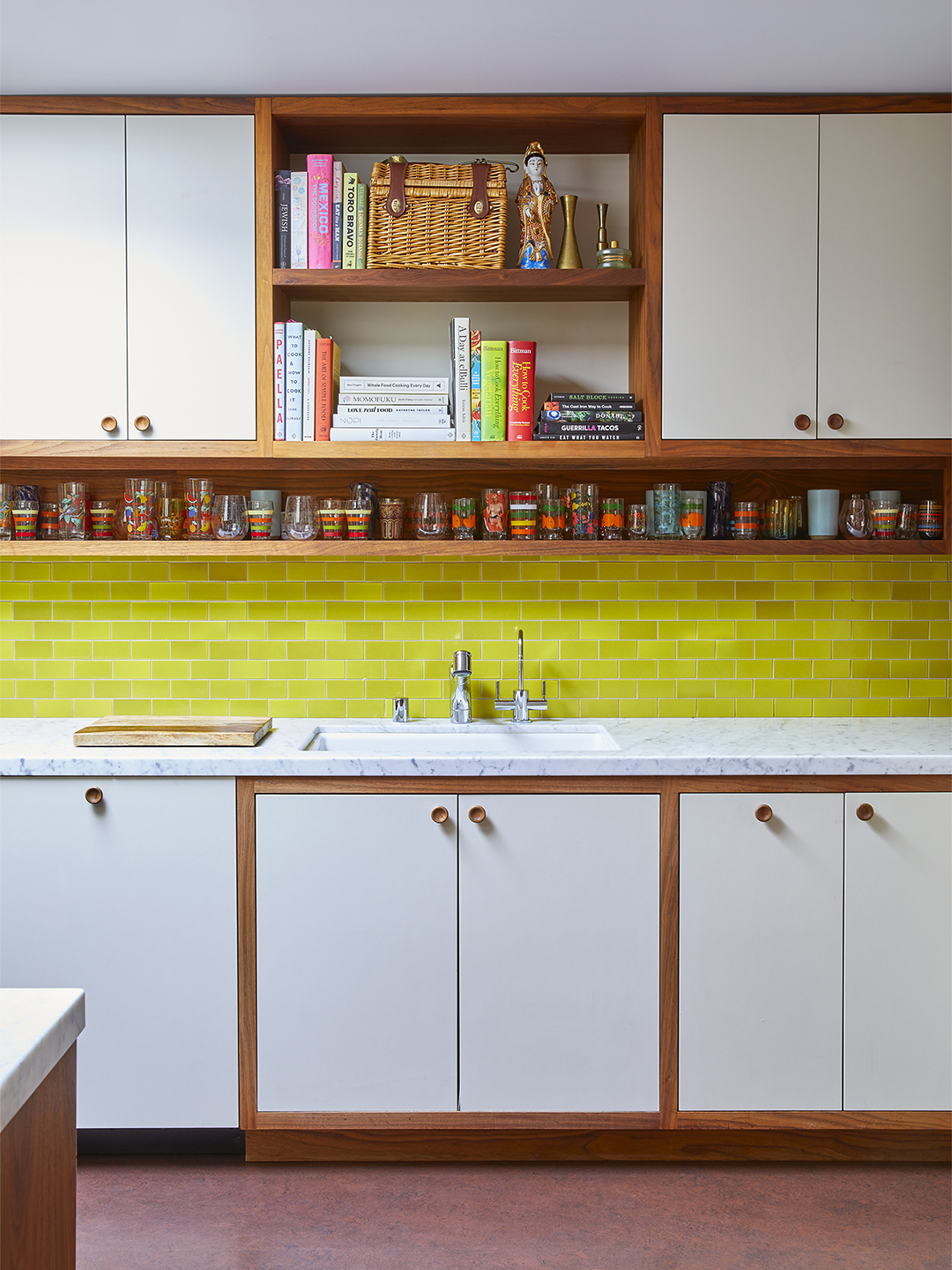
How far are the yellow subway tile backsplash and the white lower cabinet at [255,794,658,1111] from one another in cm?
58

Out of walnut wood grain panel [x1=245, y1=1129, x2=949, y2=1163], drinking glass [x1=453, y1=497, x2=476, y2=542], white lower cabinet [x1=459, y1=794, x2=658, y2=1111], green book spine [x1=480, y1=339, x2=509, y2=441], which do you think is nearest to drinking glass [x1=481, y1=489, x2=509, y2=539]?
drinking glass [x1=453, y1=497, x2=476, y2=542]

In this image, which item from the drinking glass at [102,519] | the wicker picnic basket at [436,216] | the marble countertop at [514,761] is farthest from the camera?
the drinking glass at [102,519]

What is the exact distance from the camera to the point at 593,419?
2.30 m

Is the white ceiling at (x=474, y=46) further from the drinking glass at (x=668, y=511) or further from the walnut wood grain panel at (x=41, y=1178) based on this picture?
the walnut wood grain panel at (x=41, y=1178)

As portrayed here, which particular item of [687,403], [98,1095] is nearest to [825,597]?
[687,403]

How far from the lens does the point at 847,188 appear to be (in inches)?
88.0

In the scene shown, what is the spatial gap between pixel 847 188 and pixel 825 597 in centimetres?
103

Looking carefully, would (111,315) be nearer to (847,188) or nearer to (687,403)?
(687,403)

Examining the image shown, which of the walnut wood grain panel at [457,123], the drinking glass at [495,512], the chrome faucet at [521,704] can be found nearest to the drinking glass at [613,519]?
the drinking glass at [495,512]

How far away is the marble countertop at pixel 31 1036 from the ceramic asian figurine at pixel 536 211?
1.97 m

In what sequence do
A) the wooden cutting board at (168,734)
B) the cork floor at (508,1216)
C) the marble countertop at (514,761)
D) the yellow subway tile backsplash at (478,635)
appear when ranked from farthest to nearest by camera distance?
the yellow subway tile backsplash at (478,635), the wooden cutting board at (168,734), the marble countertop at (514,761), the cork floor at (508,1216)

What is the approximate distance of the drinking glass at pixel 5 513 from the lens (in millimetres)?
2414

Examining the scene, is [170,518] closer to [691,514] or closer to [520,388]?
[520,388]

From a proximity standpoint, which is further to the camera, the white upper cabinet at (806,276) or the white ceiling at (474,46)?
the white upper cabinet at (806,276)
